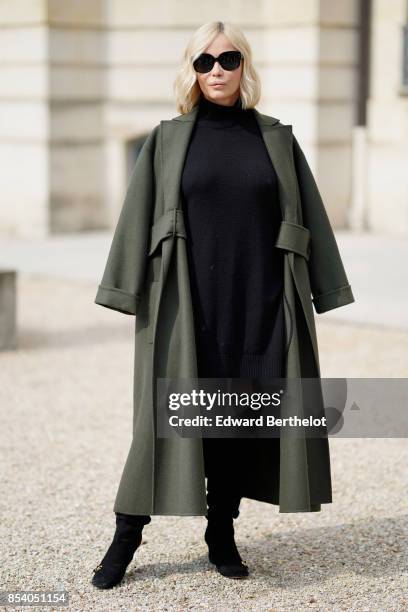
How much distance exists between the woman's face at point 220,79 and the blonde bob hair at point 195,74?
0.05 ft

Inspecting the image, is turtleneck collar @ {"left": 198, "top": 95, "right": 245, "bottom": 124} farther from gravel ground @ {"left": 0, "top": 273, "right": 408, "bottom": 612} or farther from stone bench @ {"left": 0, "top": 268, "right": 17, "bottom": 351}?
stone bench @ {"left": 0, "top": 268, "right": 17, "bottom": 351}

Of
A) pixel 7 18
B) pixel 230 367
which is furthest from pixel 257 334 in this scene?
pixel 7 18

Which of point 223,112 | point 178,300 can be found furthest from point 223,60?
point 178,300

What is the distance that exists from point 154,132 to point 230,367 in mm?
823

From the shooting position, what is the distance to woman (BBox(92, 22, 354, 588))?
3.65 meters

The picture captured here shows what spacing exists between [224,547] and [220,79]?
1.58 m

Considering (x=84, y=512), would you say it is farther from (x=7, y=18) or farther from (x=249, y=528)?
(x=7, y=18)

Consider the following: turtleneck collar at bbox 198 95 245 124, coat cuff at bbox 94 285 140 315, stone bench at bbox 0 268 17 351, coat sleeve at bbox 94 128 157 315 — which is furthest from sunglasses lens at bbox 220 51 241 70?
stone bench at bbox 0 268 17 351

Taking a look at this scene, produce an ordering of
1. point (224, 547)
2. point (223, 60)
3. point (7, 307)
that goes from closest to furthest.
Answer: point (223, 60) → point (224, 547) → point (7, 307)

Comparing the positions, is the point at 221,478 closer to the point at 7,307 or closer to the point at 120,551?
the point at 120,551

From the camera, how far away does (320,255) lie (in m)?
3.81

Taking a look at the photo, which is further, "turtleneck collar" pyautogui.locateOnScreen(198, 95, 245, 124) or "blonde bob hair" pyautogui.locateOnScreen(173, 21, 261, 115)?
"turtleneck collar" pyautogui.locateOnScreen(198, 95, 245, 124)

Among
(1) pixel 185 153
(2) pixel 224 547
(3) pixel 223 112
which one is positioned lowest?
(2) pixel 224 547

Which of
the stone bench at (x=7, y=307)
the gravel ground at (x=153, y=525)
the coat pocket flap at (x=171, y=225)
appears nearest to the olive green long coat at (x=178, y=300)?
the coat pocket flap at (x=171, y=225)
